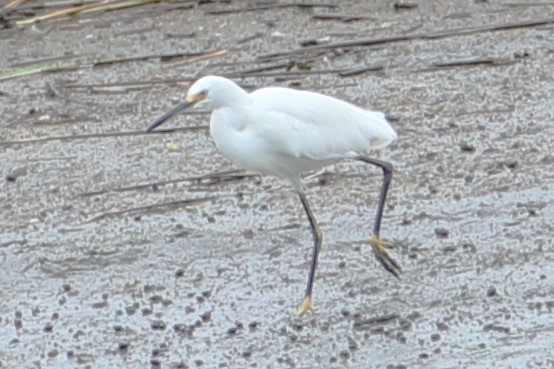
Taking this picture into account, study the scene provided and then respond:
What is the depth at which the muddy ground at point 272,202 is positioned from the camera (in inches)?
244

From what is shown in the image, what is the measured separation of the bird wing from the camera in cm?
659

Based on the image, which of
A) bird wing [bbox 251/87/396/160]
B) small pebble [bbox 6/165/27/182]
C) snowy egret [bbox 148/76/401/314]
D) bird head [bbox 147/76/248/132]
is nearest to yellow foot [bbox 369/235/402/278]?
snowy egret [bbox 148/76/401/314]

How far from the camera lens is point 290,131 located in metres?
6.62

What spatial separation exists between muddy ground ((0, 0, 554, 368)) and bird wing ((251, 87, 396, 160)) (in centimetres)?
43

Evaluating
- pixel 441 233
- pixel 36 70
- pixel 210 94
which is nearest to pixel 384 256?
pixel 441 233

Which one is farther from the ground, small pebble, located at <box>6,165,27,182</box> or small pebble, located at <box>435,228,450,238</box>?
small pebble, located at <box>435,228,450,238</box>

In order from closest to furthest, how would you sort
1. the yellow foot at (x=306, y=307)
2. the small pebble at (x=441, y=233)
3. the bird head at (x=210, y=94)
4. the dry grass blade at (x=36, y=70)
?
1. the yellow foot at (x=306, y=307)
2. the bird head at (x=210, y=94)
3. the small pebble at (x=441, y=233)
4. the dry grass blade at (x=36, y=70)

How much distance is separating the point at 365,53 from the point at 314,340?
3.43 m

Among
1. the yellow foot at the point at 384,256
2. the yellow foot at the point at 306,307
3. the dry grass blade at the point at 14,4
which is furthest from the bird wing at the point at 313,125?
the dry grass blade at the point at 14,4

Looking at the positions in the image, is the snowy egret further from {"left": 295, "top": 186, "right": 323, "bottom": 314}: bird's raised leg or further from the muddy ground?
the muddy ground

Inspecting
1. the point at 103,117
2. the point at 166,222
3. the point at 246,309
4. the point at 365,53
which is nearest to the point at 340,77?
the point at 365,53

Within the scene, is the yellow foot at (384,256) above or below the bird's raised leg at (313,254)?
below

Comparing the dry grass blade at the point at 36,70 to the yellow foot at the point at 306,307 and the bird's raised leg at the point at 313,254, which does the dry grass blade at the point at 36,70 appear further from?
the yellow foot at the point at 306,307

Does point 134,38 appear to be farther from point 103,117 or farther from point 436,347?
point 436,347
